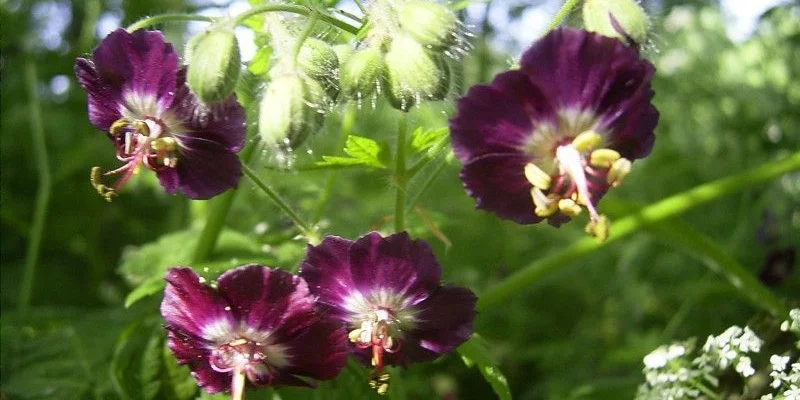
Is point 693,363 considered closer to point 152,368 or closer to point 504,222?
point 152,368

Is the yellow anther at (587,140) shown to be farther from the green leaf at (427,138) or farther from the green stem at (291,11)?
the green stem at (291,11)

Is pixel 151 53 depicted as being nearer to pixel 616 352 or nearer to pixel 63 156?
pixel 616 352

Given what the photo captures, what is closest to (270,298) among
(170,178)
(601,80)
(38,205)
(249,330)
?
(249,330)

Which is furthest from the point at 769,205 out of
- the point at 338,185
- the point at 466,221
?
the point at 338,185

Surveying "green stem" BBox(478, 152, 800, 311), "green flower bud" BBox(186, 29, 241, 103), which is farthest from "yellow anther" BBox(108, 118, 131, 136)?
"green stem" BBox(478, 152, 800, 311)

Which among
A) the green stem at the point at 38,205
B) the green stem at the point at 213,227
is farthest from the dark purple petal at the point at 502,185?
the green stem at the point at 38,205
